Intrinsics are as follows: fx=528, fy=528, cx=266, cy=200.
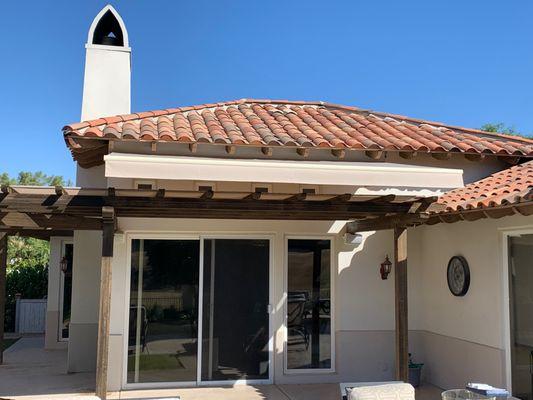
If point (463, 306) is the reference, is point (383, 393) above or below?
below

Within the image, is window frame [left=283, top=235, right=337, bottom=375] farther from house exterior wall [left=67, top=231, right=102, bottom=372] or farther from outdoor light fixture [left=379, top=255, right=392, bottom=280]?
house exterior wall [left=67, top=231, right=102, bottom=372]

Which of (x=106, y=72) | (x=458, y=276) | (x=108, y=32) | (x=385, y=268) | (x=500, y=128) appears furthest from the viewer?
(x=500, y=128)

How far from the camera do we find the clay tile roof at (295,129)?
1112 centimetres

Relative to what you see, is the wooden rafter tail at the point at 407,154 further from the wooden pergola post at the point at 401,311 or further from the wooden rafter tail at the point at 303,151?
the wooden rafter tail at the point at 303,151

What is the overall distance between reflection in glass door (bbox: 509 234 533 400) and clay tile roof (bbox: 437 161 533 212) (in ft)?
3.73

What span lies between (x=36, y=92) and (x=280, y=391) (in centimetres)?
2982

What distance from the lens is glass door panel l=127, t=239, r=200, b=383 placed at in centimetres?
1389

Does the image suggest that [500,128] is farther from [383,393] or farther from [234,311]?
[383,393]

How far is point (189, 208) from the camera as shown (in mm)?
11039

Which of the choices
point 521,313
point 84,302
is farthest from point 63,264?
point 521,313

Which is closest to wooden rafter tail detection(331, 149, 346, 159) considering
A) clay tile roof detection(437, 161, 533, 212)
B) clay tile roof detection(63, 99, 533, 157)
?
clay tile roof detection(63, 99, 533, 157)

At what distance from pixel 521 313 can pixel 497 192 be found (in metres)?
2.67

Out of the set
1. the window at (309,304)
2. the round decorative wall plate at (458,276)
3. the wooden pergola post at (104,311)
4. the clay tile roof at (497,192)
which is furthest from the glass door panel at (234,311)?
the clay tile roof at (497,192)

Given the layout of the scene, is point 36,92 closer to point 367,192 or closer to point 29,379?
point 29,379
